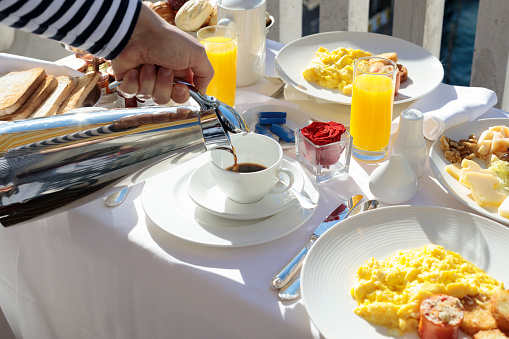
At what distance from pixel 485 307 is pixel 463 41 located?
4.48 meters

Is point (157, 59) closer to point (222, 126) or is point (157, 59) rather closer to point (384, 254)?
point (222, 126)

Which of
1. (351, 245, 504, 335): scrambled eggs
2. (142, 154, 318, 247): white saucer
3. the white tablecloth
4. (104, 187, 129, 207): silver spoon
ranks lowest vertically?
the white tablecloth

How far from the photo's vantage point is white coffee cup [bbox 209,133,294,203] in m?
0.82

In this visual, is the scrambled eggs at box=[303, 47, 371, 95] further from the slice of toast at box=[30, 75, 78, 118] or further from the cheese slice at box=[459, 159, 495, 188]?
the slice of toast at box=[30, 75, 78, 118]

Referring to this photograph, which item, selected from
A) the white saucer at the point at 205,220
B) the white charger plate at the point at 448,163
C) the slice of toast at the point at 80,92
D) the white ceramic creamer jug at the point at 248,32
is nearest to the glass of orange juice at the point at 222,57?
the white ceramic creamer jug at the point at 248,32

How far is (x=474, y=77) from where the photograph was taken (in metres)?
2.00

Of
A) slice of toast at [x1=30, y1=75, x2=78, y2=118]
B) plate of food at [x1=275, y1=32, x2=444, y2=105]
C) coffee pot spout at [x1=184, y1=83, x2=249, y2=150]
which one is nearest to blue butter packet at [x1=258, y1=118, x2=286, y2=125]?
plate of food at [x1=275, y1=32, x2=444, y2=105]

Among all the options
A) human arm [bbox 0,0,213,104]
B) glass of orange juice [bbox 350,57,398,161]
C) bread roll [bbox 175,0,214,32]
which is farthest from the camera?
bread roll [bbox 175,0,214,32]

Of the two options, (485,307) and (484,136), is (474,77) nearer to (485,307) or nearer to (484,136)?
(484,136)

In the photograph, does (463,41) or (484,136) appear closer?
(484,136)

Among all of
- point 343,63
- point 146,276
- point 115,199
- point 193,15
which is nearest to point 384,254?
point 146,276

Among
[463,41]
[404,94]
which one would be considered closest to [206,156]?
[404,94]

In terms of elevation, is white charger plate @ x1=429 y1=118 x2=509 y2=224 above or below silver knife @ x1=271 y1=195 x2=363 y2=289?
above

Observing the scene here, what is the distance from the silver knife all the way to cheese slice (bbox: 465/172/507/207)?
0.57ft
